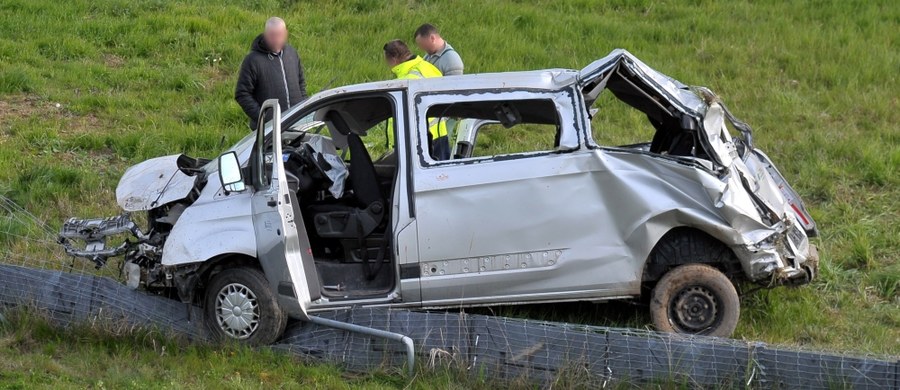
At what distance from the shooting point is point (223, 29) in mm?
14891

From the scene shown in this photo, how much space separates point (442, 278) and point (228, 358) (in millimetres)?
1408

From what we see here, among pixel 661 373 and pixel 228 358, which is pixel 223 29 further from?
pixel 661 373

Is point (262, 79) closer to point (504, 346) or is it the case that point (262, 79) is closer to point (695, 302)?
point (504, 346)

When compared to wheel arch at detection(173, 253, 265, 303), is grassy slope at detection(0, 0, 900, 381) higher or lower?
higher

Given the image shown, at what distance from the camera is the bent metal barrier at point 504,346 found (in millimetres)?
6047

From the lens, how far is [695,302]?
23.6 ft

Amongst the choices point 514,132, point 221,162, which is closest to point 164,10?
point 514,132

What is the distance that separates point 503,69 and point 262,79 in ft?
14.9

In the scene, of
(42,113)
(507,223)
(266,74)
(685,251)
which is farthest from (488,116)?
(42,113)

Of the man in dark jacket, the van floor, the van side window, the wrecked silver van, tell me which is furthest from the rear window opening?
the man in dark jacket

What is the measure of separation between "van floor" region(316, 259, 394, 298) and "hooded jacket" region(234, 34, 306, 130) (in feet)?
8.44

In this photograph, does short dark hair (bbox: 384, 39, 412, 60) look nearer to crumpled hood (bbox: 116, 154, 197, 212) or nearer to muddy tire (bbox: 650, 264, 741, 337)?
crumpled hood (bbox: 116, 154, 197, 212)

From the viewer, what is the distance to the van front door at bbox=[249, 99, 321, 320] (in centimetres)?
693

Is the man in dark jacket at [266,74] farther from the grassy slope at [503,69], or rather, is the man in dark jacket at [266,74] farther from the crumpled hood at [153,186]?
the crumpled hood at [153,186]
